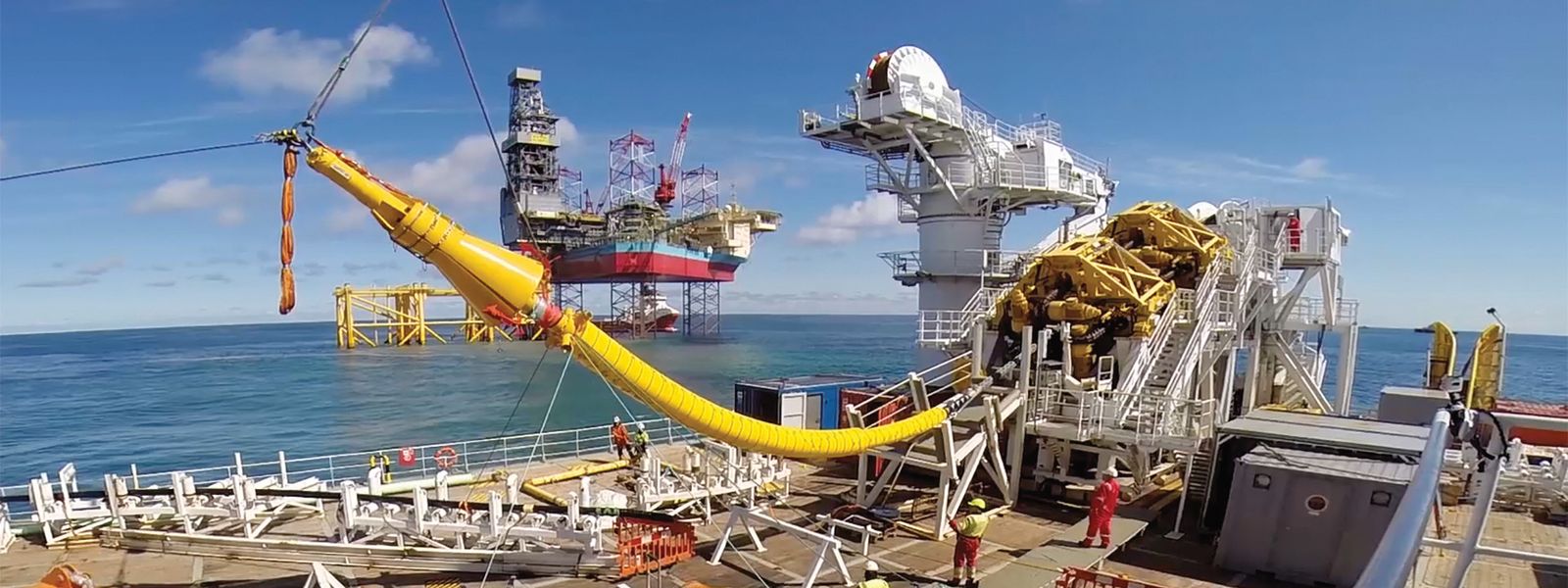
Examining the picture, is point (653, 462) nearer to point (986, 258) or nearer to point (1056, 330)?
point (1056, 330)

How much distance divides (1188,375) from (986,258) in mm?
12448

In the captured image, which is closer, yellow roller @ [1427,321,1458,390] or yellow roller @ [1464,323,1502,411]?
yellow roller @ [1464,323,1502,411]

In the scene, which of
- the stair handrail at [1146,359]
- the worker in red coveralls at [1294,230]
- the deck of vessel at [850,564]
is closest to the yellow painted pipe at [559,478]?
the deck of vessel at [850,564]

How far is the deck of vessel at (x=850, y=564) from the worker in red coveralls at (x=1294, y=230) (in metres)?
11.1

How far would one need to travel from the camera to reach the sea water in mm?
38406

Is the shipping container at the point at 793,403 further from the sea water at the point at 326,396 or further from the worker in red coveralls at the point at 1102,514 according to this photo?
the worker in red coveralls at the point at 1102,514

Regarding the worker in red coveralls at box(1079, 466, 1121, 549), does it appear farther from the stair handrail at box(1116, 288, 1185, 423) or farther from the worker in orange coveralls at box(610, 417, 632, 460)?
the worker in orange coveralls at box(610, 417, 632, 460)

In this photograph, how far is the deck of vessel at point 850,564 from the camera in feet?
37.2

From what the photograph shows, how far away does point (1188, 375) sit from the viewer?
16656mm

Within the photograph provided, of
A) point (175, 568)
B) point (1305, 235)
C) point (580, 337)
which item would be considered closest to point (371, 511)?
point (175, 568)

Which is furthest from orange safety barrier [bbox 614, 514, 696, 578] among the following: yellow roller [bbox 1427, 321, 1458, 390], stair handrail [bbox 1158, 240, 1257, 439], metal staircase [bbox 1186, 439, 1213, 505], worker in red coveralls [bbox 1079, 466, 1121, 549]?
yellow roller [bbox 1427, 321, 1458, 390]

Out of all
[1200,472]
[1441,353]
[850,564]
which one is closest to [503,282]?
[850,564]

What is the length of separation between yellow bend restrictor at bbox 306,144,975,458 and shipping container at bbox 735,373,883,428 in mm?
11317

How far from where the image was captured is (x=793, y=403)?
21.8 m
